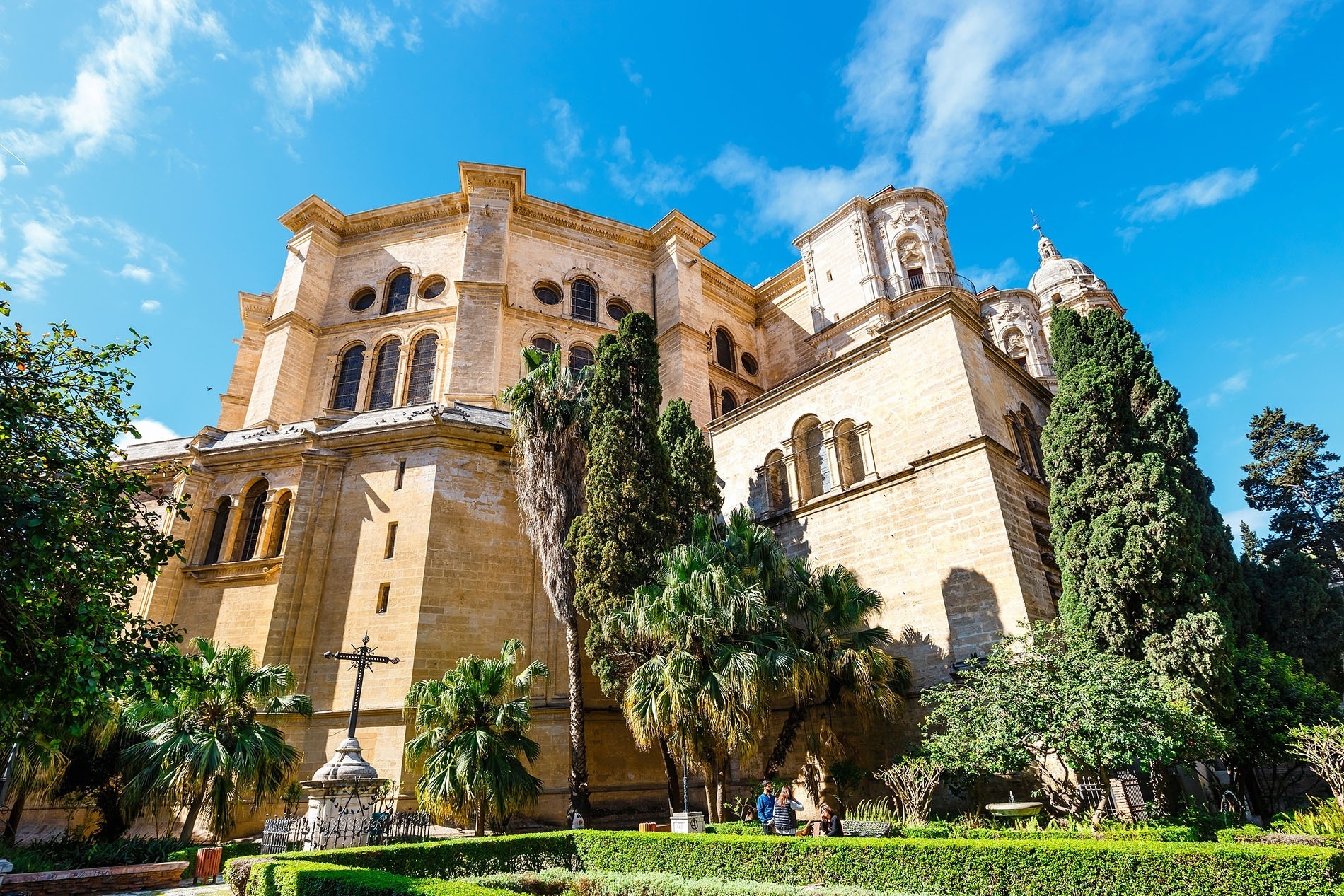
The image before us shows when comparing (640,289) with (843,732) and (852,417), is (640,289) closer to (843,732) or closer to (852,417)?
(852,417)

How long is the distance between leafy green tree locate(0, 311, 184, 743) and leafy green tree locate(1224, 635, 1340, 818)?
611 inches

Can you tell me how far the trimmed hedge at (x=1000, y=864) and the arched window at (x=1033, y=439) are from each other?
1260 cm

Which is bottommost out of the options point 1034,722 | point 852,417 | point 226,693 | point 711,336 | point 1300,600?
point 1034,722

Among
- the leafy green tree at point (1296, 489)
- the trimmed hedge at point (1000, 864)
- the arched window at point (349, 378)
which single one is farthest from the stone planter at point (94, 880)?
the leafy green tree at point (1296, 489)

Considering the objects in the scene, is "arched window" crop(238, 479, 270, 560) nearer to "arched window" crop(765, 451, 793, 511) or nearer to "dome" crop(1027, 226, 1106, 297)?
"arched window" crop(765, 451, 793, 511)

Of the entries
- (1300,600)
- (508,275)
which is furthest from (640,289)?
(1300,600)

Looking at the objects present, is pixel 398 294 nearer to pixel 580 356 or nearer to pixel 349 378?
pixel 349 378

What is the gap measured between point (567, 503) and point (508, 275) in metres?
13.2

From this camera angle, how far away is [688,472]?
16.6 m

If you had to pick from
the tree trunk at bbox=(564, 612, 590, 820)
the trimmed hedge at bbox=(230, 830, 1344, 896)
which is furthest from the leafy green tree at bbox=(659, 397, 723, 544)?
the trimmed hedge at bbox=(230, 830, 1344, 896)

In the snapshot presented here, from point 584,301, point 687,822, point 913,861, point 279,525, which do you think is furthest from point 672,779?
point 584,301

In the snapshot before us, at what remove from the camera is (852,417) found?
58.7ft

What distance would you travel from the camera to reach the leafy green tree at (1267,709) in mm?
12125

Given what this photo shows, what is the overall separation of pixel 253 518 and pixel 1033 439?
67.1 feet
